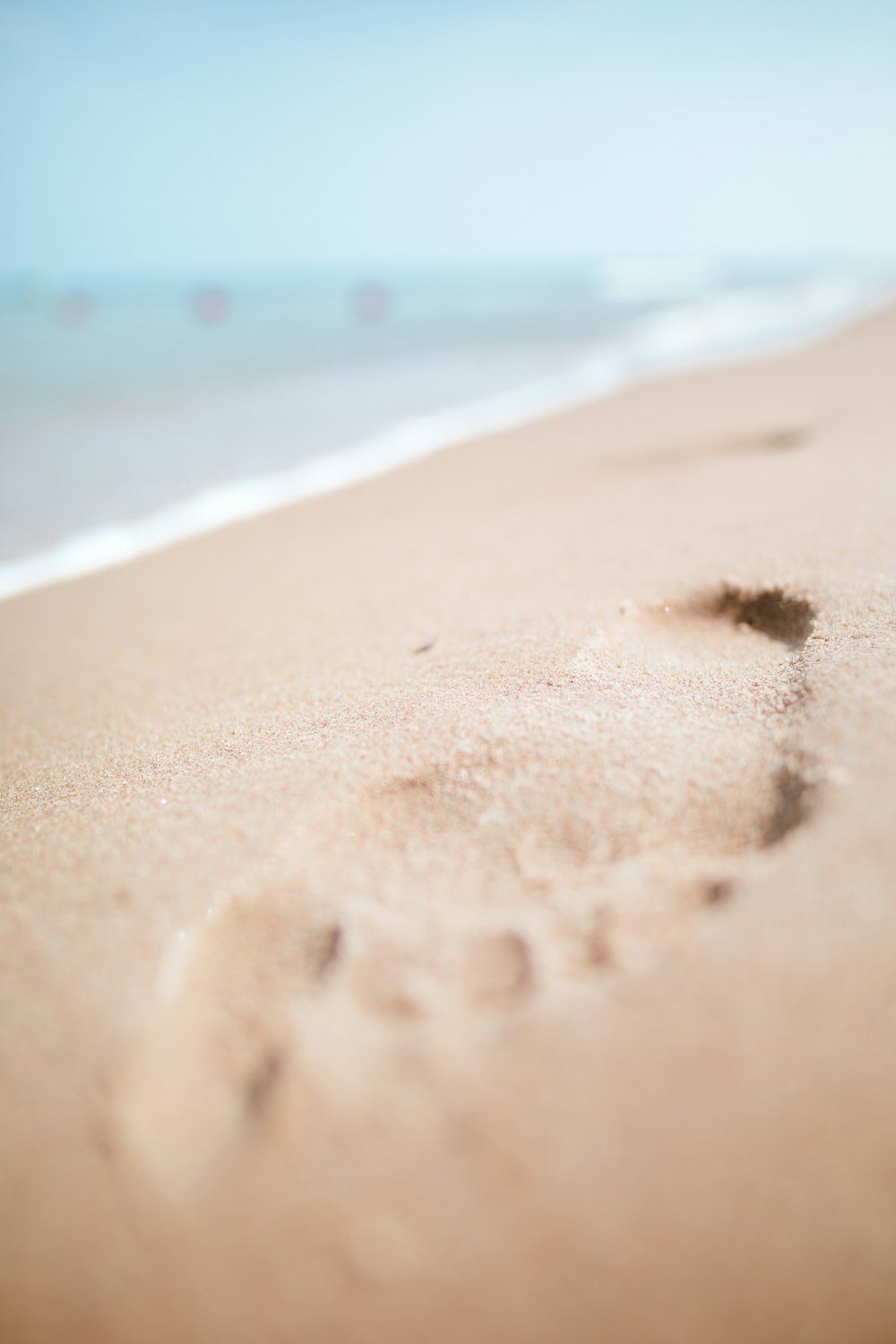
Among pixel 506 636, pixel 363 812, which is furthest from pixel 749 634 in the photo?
pixel 363 812

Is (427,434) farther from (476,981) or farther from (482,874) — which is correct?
(476,981)

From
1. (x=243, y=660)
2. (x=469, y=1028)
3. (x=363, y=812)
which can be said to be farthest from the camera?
(x=243, y=660)

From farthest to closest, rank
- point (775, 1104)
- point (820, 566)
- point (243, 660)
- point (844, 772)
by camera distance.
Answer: point (243, 660), point (820, 566), point (844, 772), point (775, 1104)

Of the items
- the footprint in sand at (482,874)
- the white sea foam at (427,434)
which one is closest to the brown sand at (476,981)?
the footprint in sand at (482,874)

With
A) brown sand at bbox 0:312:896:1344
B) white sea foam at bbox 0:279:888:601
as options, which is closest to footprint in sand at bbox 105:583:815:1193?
brown sand at bbox 0:312:896:1344

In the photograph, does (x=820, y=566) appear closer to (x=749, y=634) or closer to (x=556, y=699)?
(x=749, y=634)

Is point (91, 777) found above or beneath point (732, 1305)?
above

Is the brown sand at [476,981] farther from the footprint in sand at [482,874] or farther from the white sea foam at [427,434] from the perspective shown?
the white sea foam at [427,434]

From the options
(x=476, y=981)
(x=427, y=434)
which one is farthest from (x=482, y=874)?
(x=427, y=434)
